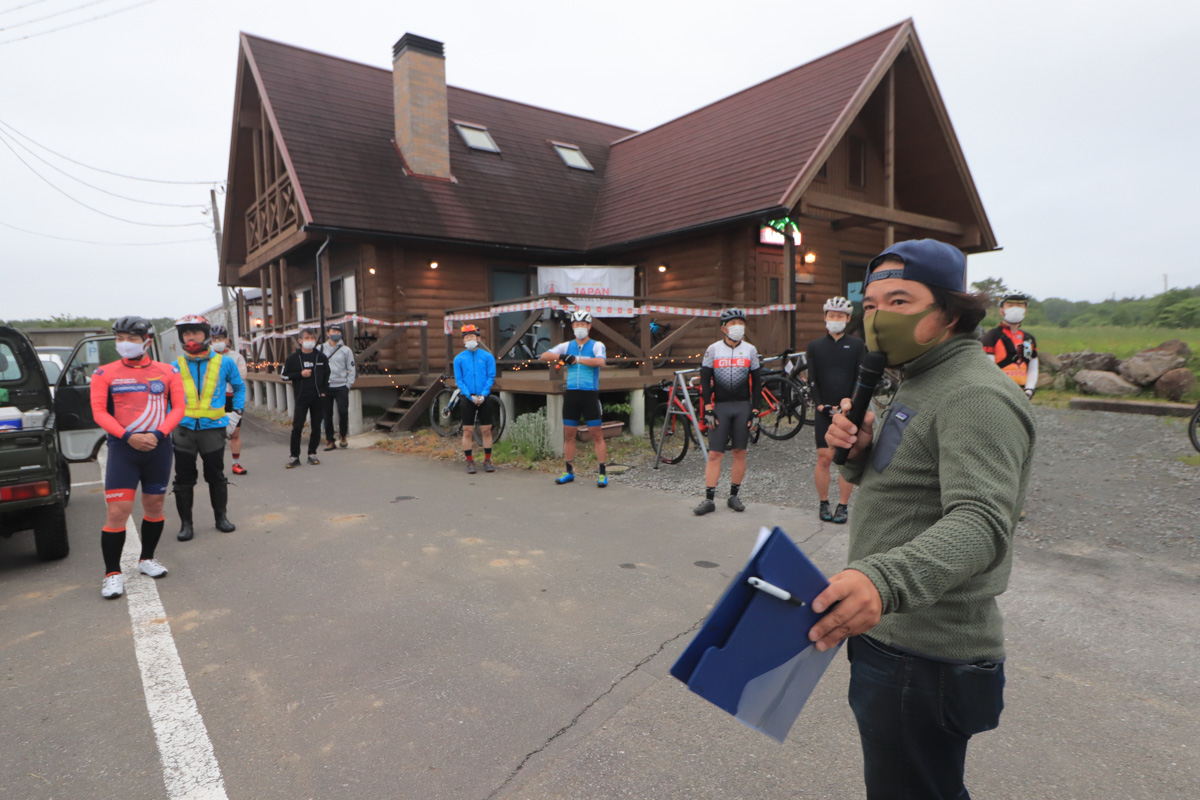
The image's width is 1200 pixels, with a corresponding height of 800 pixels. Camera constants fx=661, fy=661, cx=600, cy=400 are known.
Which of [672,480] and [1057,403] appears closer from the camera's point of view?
[672,480]

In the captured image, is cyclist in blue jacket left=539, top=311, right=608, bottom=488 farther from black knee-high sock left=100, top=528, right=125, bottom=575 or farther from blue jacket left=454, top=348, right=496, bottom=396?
black knee-high sock left=100, top=528, right=125, bottom=575

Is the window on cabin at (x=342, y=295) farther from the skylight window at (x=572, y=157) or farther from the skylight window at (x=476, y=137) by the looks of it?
the skylight window at (x=572, y=157)

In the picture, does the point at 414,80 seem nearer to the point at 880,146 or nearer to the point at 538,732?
the point at 880,146

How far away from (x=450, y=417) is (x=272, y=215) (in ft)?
28.3

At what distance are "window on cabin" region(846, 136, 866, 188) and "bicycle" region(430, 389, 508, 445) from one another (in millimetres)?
10015

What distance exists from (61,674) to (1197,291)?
33030 millimetres

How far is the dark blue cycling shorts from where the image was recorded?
445 cm

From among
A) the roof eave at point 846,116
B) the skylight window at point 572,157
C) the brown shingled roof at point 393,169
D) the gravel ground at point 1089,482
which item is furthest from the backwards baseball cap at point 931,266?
the skylight window at point 572,157

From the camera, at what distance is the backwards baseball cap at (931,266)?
150 centimetres

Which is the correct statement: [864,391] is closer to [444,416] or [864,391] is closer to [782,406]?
[782,406]

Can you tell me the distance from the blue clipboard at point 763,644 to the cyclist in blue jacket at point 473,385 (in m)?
7.44

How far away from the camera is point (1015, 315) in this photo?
6062mm

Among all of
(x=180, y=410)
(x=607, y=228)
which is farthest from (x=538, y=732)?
(x=607, y=228)

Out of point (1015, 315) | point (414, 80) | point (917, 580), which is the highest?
point (414, 80)
